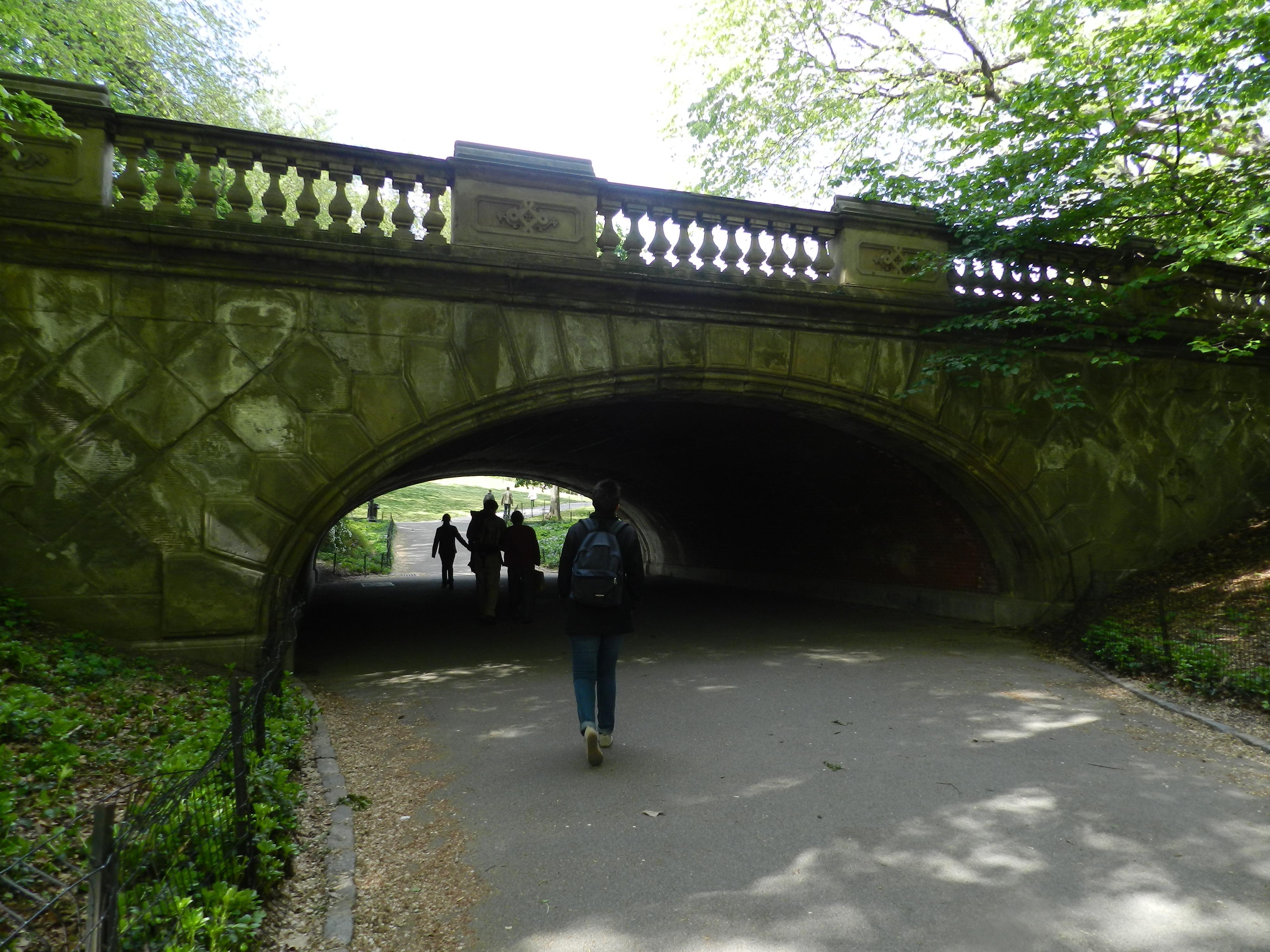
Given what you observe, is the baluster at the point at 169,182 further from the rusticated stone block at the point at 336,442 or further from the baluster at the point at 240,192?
the rusticated stone block at the point at 336,442

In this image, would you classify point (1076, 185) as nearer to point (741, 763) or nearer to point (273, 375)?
point (741, 763)

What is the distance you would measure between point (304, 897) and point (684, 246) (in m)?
6.64

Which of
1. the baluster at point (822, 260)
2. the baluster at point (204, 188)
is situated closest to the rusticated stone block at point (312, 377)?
the baluster at point (204, 188)

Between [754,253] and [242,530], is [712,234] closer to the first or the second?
[754,253]

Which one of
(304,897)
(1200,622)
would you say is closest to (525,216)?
(304,897)

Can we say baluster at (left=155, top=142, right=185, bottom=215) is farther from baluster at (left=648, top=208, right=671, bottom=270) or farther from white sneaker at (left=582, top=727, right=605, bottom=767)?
white sneaker at (left=582, top=727, right=605, bottom=767)

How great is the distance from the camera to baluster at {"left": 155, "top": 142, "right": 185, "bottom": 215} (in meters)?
6.73

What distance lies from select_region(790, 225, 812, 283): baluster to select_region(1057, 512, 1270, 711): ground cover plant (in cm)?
462

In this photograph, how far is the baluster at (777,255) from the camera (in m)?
8.55

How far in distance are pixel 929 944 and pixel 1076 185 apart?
8146mm

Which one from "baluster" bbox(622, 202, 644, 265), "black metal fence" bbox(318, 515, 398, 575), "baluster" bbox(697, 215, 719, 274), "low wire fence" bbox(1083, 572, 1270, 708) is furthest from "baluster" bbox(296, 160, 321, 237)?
"black metal fence" bbox(318, 515, 398, 575)

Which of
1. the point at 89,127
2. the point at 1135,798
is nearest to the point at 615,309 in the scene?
the point at 89,127

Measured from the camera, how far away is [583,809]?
4.21m

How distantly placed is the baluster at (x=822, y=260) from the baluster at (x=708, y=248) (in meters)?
1.13
